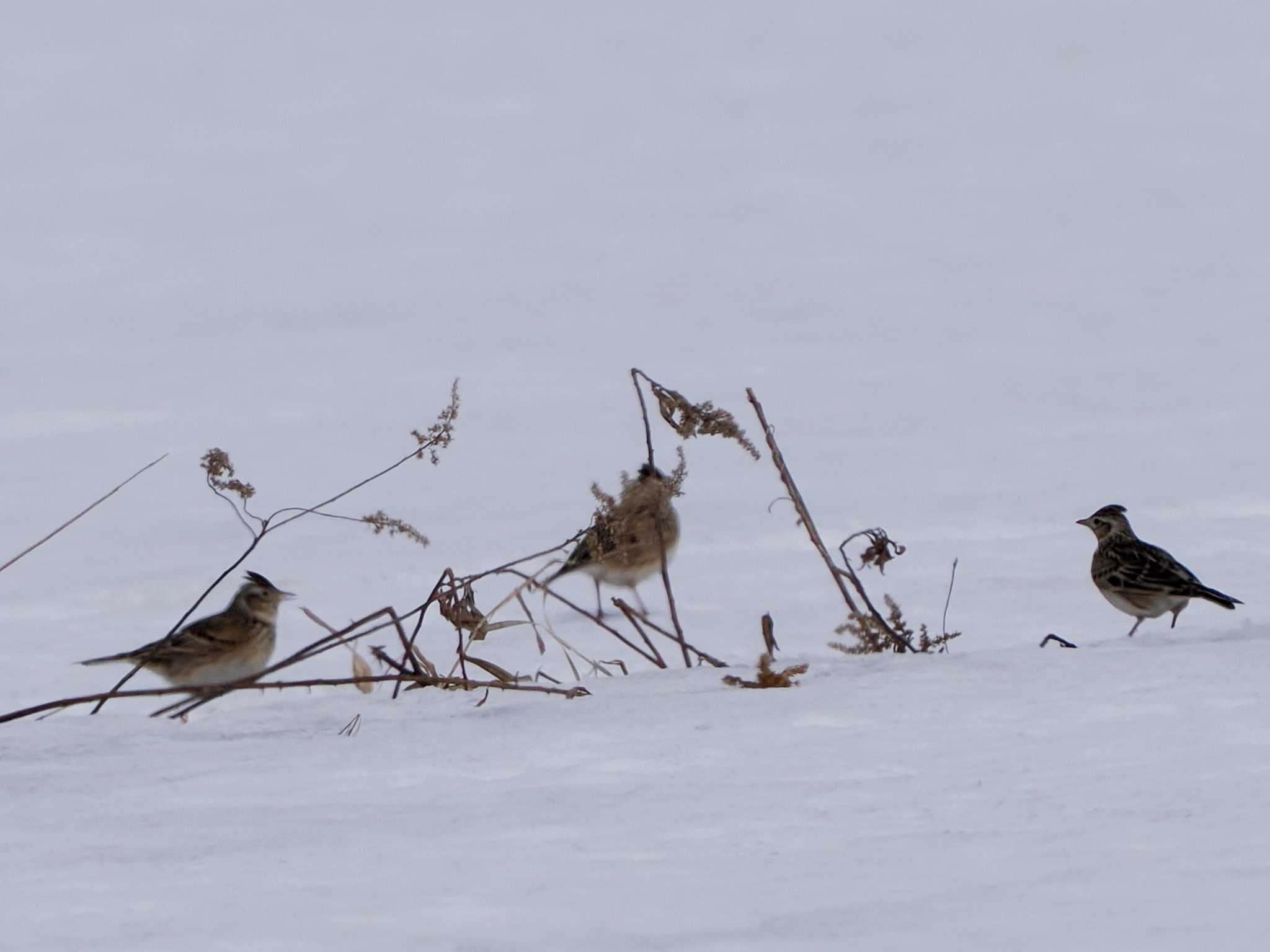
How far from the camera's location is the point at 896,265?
17484 millimetres

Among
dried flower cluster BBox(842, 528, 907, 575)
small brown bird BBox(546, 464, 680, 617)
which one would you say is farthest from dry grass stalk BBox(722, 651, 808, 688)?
small brown bird BBox(546, 464, 680, 617)

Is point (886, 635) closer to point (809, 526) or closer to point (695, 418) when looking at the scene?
point (809, 526)

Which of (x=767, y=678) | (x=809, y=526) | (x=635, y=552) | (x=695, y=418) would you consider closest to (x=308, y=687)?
(x=767, y=678)

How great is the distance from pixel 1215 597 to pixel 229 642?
338 cm

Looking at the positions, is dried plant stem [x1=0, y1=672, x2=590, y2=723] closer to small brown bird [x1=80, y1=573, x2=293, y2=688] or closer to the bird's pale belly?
small brown bird [x1=80, y1=573, x2=293, y2=688]

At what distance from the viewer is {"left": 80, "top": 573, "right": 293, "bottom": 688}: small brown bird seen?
5914 millimetres

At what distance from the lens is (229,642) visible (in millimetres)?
6070

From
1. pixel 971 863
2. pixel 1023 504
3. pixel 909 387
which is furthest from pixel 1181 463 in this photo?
pixel 971 863

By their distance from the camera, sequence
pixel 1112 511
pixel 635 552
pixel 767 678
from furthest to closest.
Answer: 1. pixel 635 552
2. pixel 1112 511
3. pixel 767 678

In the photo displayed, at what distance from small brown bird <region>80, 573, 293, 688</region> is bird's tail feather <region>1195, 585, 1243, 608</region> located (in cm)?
315

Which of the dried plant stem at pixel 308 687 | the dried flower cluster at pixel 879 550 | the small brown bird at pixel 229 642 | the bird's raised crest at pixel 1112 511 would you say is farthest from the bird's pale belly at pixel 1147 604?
the small brown bird at pixel 229 642

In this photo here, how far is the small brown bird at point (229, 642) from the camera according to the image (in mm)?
5914

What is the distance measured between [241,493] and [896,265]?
13.5 metres

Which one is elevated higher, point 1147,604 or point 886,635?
point 886,635
